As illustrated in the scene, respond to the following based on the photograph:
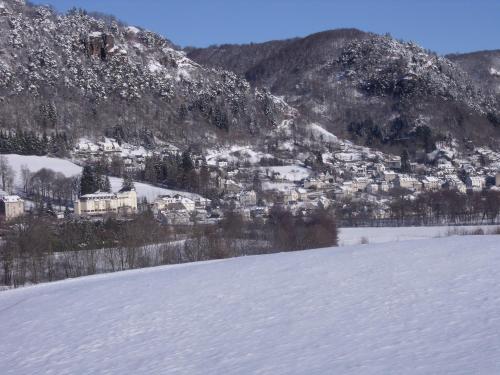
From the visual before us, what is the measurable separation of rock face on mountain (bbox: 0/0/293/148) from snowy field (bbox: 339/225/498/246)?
51915 millimetres

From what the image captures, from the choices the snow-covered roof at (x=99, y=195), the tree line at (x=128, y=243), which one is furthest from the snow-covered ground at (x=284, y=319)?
the snow-covered roof at (x=99, y=195)

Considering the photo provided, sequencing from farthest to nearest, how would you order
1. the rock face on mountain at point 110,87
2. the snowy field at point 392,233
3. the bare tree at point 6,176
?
the rock face on mountain at point 110,87 → the bare tree at point 6,176 → the snowy field at point 392,233

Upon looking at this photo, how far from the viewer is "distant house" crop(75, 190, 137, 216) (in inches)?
2383

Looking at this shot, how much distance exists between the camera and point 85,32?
389 feet

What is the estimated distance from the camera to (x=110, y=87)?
108 meters

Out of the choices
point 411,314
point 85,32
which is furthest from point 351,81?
point 411,314

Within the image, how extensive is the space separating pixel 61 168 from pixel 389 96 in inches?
3906

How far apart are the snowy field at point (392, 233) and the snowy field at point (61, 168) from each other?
26.4m

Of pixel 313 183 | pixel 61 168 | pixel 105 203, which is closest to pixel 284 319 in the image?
pixel 105 203

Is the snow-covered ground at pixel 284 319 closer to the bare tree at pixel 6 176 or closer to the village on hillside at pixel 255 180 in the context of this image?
the village on hillside at pixel 255 180

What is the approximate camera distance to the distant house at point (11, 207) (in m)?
57.1

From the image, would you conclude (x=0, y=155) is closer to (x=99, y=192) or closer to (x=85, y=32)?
(x=99, y=192)

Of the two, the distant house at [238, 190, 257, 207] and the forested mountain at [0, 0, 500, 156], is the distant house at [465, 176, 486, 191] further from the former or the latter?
the forested mountain at [0, 0, 500, 156]

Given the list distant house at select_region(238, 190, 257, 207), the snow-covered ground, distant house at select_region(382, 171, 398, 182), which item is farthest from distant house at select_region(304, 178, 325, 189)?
the snow-covered ground
